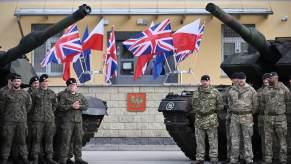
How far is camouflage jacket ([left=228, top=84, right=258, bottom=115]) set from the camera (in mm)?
17812

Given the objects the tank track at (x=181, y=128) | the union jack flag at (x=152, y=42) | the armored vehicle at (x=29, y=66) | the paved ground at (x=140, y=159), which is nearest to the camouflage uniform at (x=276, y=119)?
the tank track at (x=181, y=128)

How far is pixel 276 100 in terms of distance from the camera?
17688mm

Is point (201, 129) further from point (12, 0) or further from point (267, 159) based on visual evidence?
point (12, 0)

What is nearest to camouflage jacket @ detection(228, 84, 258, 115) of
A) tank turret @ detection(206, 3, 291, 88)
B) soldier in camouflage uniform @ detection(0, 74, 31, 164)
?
tank turret @ detection(206, 3, 291, 88)

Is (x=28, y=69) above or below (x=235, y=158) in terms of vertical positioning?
above

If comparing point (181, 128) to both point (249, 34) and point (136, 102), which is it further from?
point (136, 102)

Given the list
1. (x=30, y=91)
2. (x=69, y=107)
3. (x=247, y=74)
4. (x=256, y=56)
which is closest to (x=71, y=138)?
(x=69, y=107)

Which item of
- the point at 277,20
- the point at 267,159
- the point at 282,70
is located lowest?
the point at 267,159

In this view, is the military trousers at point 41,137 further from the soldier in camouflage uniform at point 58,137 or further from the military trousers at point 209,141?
the military trousers at point 209,141

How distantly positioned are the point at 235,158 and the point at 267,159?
0.64 meters

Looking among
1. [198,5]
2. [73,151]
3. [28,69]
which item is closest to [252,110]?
[73,151]

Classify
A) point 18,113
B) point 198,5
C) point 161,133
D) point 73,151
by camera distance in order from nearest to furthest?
point 18,113 → point 73,151 → point 161,133 → point 198,5

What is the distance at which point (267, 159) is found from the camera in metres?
17.7

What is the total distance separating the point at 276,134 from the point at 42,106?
4.73 m
